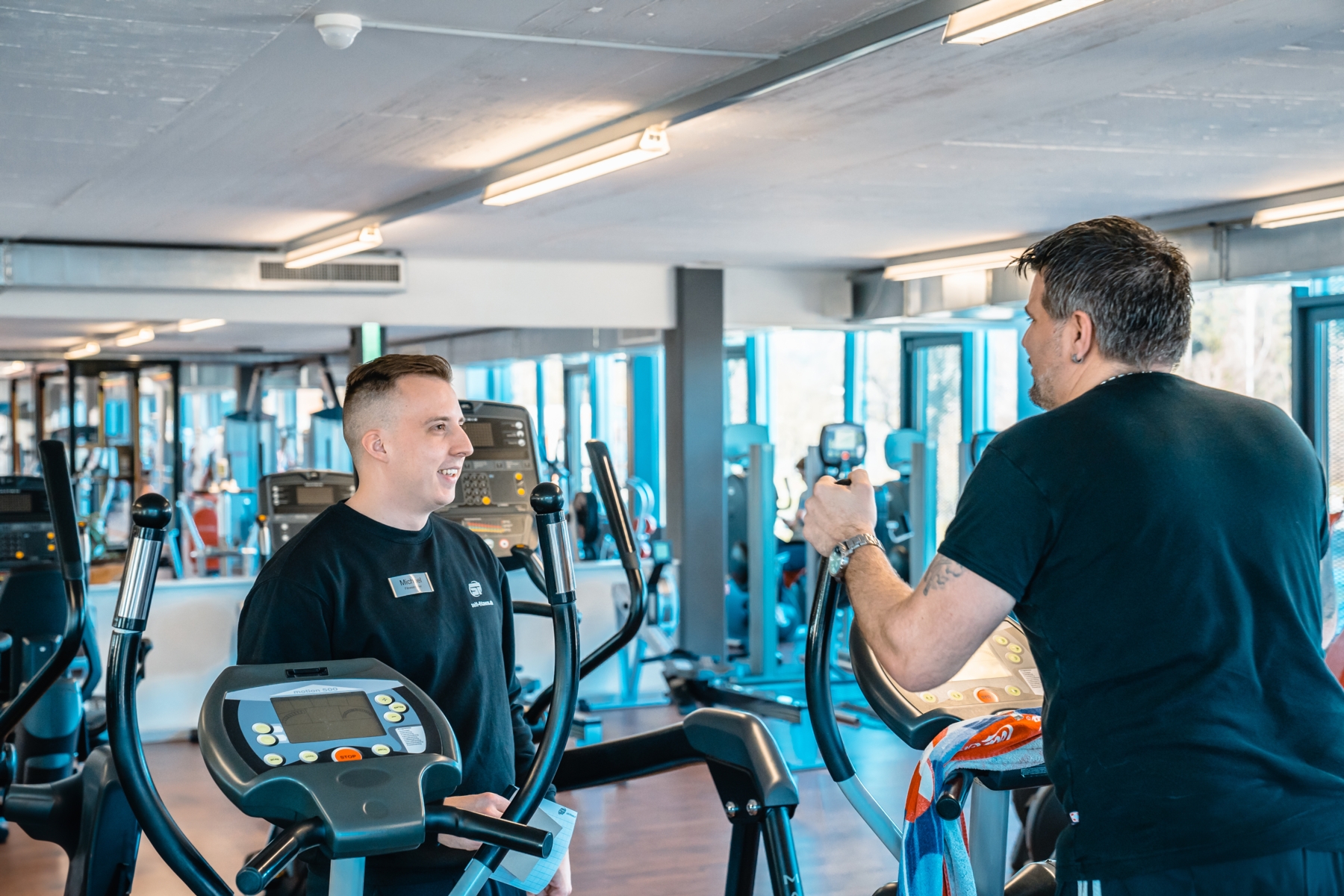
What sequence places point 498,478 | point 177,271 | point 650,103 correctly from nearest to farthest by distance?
point 650,103, point 498,478, point 177,271

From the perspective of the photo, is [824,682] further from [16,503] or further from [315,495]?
[315,495]

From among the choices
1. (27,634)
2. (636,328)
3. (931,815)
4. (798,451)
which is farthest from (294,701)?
(798,451)

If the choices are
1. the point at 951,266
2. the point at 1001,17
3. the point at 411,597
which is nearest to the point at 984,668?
the point at 411,597

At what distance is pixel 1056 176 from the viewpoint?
18.6 feet

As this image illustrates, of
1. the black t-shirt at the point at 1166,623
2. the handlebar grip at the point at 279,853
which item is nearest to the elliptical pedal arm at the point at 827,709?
the black t-shirt at the point at 1166,623

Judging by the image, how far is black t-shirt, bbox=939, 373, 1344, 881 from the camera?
157 centimetres

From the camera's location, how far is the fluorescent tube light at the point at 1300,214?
5938 millimetres

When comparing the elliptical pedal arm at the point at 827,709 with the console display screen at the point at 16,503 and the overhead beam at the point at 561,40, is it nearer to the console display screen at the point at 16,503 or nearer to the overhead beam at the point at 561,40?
Answer: the overhead beam at the point at 561,40

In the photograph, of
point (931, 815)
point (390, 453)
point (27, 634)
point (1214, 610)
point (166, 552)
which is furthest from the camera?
point (166, 552)

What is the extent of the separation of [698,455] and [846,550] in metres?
6.91

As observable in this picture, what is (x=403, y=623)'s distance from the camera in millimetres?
2195

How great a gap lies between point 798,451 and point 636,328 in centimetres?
310

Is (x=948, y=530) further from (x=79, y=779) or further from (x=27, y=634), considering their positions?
(x=27, y=634)

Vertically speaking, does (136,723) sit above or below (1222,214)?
below
